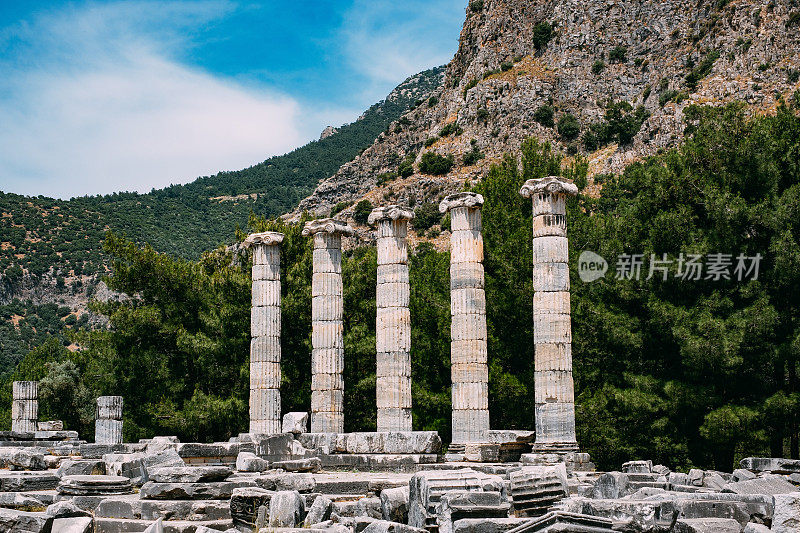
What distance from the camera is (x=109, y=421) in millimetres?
30875

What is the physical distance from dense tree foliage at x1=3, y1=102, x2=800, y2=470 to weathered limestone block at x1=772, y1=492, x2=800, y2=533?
13734mm

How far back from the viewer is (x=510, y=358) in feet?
97.3

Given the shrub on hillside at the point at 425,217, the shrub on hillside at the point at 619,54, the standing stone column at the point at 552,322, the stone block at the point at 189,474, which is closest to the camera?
the stone block at the point at 189,474

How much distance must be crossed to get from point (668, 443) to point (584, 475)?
6303 mm

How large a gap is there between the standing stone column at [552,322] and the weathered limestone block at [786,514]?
11815 millimetres

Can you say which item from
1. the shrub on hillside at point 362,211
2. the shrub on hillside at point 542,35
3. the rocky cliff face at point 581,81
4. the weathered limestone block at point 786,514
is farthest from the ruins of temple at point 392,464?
the shrub on hillside at point 542,35

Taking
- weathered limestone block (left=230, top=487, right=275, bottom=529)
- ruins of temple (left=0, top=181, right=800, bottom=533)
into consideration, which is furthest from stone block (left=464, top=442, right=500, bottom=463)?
weathered limestone block (left=230, top=487, right=275, bottom=529)

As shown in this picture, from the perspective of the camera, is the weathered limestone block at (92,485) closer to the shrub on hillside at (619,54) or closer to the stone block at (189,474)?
the stone block at (189,474)

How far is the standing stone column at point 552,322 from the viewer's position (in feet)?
73.0

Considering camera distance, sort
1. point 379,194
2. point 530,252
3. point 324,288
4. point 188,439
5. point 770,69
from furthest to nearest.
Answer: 1. point 379,194
2. point 770,69
3. point 188,439
4. point 530,252
5. point 324,288

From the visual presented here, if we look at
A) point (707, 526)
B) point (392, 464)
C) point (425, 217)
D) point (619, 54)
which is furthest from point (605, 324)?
point (619, 54)

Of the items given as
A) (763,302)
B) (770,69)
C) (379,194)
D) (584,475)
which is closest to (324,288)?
(584,475)

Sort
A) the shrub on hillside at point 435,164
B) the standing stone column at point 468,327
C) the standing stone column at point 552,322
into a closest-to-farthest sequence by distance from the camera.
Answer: the standing stone column at point 552,322, the standing stone column at point 468,327, the shrub on hillside at point 435,164

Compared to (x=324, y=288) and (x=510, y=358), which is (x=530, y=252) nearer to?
(x=510, y=358)
